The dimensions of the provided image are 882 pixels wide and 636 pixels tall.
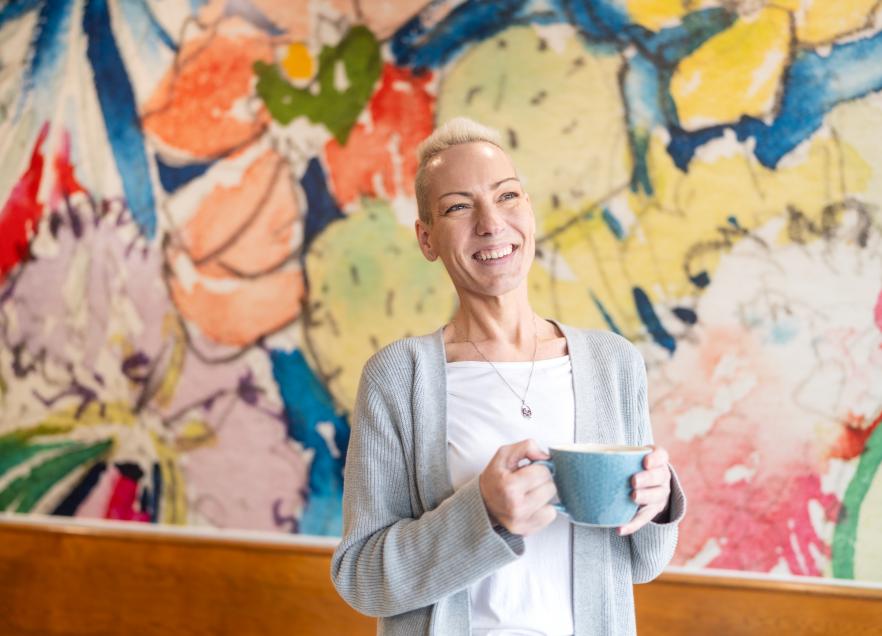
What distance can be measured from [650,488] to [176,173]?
1.94 meters

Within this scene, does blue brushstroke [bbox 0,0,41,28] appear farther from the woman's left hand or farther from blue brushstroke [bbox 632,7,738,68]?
the woman's left hand

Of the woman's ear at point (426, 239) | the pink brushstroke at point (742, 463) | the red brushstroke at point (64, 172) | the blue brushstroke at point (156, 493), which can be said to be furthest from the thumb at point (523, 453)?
the red brushstroke at point (64, 172)

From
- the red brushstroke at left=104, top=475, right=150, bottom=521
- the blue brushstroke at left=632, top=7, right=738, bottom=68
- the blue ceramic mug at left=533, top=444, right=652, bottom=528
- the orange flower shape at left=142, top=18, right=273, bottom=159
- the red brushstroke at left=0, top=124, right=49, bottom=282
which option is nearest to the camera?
the blue ceramic mug at left=533, top=444, right=652, bottom=528

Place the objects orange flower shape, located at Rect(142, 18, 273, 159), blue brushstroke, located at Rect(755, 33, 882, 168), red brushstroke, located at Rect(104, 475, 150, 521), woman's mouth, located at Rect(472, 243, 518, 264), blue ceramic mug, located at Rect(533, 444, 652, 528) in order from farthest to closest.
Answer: red brushstroke, located at Rect(104, 475, 150, 521)
orange flower shape, located at Rect(142, 18, 273, 159)
blue brushstroke, located at Rect(755, 33, 882, 168)
woman's mouth, located at Rect(472, 243, 518, 264)
blue ceramic mug, located at Rect(533, 444, 652, 528)

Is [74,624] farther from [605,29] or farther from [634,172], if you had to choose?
[605,29]

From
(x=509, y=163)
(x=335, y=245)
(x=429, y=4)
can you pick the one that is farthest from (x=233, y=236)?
(x=509, y=163)

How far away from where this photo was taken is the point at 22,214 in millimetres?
2715

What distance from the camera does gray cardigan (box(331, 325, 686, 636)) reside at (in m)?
1.03

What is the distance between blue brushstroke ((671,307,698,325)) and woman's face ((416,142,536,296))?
3.28 ft

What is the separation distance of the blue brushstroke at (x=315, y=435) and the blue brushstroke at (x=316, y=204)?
318mm

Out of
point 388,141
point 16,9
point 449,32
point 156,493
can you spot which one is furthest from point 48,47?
point 156,493

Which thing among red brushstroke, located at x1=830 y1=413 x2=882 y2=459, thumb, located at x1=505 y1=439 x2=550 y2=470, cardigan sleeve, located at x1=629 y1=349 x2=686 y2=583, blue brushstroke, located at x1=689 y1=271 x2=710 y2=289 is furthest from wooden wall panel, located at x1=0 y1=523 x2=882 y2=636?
thumb, located at x1=505 y1=439 x2=550 y2=470

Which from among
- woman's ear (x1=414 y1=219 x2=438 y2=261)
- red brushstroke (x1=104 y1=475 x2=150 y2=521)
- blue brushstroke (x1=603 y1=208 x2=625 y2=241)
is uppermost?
blue brushstroke (x1=603 y1=208 x2=625 y2=241)

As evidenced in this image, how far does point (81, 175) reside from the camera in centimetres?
265
